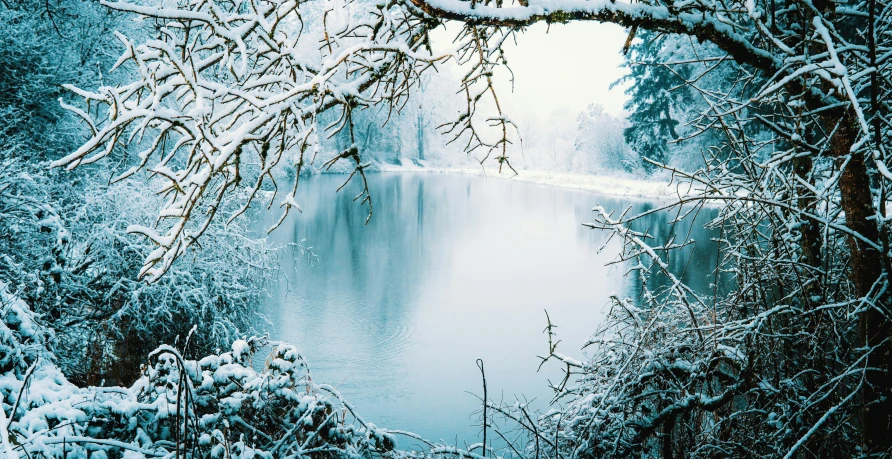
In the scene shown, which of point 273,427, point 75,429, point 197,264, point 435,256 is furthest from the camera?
point 435,256

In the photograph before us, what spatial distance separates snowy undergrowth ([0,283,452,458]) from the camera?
2.82 meters

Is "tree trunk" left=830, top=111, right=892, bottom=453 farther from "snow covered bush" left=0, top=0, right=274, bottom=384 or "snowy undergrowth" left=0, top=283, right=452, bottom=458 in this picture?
"snow covered bush" left=0, top=0, right=274, bottom=384

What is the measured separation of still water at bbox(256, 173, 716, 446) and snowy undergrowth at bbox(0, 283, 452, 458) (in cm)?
154

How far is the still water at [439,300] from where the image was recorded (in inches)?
359

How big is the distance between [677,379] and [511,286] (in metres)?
10.8

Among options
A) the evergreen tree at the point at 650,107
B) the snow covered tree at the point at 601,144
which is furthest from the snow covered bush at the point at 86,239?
the snow covered tree at the point at 601,144

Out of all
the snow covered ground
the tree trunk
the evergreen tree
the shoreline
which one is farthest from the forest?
the evergreen tree

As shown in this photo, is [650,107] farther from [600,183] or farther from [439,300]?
[439,300]

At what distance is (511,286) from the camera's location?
14727mm

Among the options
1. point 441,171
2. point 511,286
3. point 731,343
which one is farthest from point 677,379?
point 441,171

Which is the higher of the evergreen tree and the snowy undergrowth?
the evergreen tree

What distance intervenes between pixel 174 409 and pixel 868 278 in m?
3.42

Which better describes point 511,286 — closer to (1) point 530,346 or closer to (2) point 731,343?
(1) point 530,346

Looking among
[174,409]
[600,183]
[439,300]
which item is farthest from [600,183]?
[174,409]
